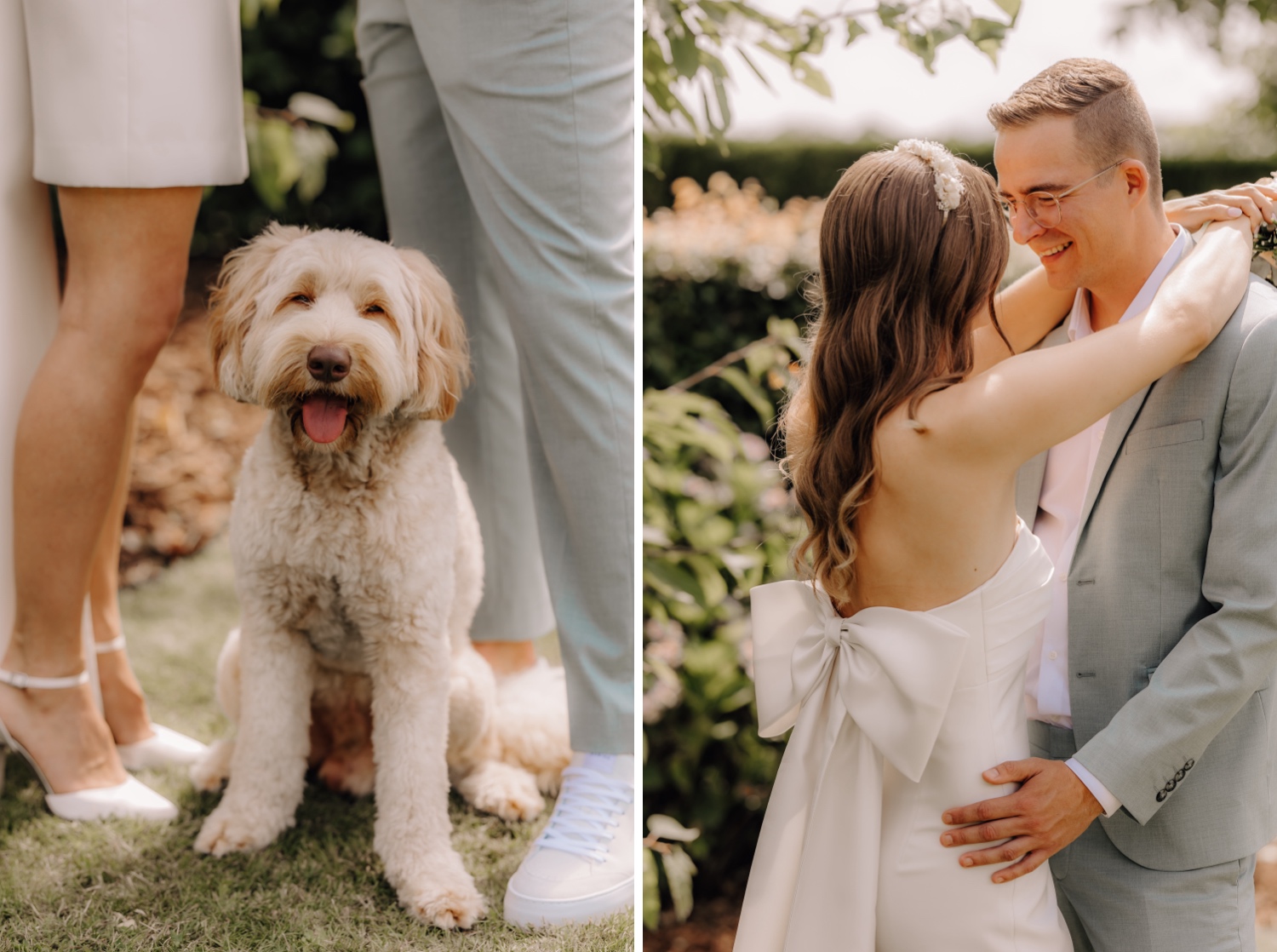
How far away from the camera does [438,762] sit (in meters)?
2.25

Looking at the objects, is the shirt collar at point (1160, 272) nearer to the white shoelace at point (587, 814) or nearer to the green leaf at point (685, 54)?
the green leaf at point (685, 54)

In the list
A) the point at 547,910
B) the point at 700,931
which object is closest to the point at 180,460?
the point at 700,931

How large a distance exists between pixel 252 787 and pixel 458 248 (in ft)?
4.45

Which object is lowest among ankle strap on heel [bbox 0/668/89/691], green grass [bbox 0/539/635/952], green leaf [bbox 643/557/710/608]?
green grass [bbox 0/539/635/952]

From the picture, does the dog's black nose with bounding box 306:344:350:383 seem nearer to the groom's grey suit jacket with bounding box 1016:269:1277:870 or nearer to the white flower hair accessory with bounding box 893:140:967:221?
the white flower hair accessory with bounding box 893:140:967:221

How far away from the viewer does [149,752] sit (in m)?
2.72

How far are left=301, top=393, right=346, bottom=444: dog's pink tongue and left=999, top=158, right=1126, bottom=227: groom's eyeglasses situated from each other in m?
1.28

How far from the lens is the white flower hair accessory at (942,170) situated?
168 cm

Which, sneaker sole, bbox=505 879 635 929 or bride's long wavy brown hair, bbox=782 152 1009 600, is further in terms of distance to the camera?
sneaker sole, bbox=505 879 635 929

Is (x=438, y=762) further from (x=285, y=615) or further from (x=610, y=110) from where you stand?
(x=610, y=110)

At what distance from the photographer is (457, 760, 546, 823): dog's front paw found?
252 cm

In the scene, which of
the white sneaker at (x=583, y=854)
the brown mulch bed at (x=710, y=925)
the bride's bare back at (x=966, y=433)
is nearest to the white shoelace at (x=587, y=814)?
the white sneaker at (x=583, y=854)

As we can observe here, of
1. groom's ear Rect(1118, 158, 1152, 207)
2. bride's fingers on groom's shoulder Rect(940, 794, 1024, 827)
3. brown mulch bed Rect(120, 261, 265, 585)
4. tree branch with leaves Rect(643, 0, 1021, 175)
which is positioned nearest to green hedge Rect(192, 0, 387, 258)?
brown mulch bed Rect(120, 261, 265, 585)

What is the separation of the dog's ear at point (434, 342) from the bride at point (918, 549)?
78 cm
